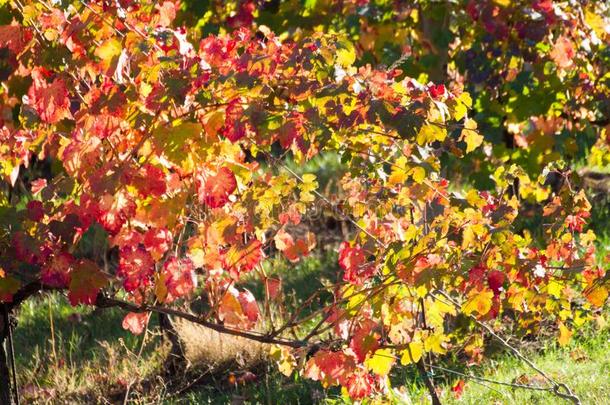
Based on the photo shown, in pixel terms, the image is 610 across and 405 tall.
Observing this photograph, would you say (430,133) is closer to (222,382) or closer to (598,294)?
(598,294)

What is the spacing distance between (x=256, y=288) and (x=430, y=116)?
3.78m

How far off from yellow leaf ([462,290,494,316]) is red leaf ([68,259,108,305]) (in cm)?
124

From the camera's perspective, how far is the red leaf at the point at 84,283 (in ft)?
12.2

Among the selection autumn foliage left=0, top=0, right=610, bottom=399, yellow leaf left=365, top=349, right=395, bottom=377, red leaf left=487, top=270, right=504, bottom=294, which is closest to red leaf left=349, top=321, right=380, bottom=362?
autumn foliage left=0, top=0, right=610, bottom=399

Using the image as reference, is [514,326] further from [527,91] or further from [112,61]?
[112,61]

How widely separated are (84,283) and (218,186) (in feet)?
2.11

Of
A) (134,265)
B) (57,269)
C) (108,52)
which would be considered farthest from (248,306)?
(108,52)

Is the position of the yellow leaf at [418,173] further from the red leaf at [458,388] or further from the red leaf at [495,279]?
the red leaf at [458,388]

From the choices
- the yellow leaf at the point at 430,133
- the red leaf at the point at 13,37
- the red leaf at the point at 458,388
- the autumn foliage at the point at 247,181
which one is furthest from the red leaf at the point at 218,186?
the red leaf at the point at 458,388

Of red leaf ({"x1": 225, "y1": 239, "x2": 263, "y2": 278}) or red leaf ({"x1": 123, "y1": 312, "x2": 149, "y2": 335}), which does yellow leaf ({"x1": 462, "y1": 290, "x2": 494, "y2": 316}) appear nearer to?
red leaf ({"x1": 225, "y1": 239, "x2": 263, "y2": 278})

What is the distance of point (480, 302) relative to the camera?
3.62m

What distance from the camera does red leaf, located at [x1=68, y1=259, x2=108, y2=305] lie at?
3.71 m

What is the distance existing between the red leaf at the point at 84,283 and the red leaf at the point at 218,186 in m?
0.54

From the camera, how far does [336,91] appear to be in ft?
9.91
